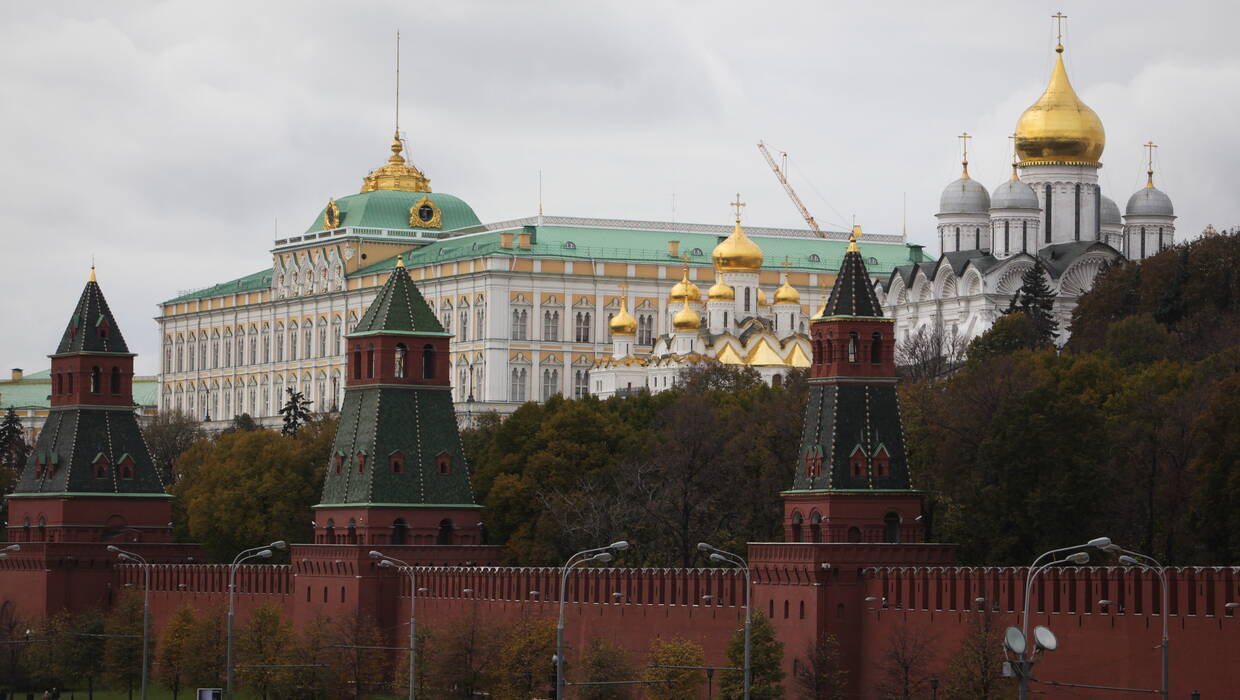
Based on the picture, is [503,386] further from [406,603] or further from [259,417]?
[406,603]

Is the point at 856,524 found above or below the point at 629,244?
below

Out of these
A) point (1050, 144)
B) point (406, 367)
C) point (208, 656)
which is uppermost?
point (1050, 144)

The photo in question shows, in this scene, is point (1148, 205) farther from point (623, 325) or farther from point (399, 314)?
point (399, 314)

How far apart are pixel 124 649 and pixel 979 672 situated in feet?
120

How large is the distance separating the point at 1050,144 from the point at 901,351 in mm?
12574

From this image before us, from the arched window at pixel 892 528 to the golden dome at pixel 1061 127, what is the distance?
67.4 meters

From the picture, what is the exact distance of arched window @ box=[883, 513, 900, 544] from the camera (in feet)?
274

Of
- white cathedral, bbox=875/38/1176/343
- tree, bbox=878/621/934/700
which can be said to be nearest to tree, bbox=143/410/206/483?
white cathedral, bbox=875/38/1176/343

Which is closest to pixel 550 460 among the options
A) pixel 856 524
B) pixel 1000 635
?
pixel 856 524

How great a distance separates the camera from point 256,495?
122 metres

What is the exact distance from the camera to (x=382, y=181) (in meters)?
199

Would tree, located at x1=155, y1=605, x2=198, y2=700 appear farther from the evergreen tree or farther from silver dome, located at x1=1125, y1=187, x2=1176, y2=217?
silver dome, located at x1=1125, y1=187, x2=1176, y2=217

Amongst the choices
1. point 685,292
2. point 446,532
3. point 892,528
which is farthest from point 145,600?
point 685,292

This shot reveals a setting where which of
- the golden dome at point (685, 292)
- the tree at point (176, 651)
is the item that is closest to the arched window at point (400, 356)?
the tree at point (176, 651)
